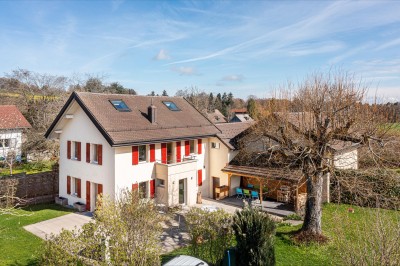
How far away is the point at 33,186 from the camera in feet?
79.3

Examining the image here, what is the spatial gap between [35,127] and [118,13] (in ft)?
101

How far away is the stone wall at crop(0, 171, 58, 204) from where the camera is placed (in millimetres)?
22047

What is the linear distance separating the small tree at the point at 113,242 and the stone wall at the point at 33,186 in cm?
1551

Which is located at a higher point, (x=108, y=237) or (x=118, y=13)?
(x=118, y=13)

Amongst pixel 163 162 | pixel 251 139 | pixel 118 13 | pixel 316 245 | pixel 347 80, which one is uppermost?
pixel 118 13

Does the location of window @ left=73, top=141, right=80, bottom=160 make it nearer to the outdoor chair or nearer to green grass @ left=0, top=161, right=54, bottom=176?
green grass @ left=0, top=161, right=54, bottom=176

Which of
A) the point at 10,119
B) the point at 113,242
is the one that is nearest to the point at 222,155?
the point at 113,242

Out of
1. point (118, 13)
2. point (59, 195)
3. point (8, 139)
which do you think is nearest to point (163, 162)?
point (59, 195)

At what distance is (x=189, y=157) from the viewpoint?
2455 cm

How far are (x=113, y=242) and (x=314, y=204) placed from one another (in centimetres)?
1085

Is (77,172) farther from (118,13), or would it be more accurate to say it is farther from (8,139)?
(8,139)

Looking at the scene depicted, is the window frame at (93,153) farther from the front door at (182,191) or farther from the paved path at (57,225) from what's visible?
the front door at (182,191)

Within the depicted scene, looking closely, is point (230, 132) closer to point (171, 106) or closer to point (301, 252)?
point (171, 106)

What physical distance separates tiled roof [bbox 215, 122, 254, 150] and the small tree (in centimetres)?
1671
